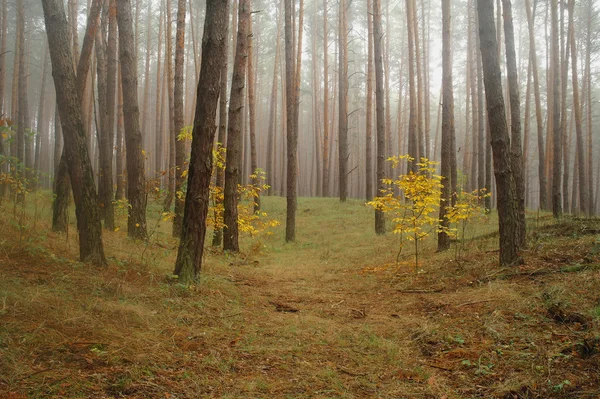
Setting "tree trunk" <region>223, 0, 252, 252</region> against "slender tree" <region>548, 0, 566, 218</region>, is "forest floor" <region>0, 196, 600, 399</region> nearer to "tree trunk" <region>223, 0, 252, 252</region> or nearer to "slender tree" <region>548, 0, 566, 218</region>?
"tree trunk" <region>223, 0, 252, 252</region>

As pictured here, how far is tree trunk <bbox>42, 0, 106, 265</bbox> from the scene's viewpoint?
18.4ft

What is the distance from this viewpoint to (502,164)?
21.8 ft

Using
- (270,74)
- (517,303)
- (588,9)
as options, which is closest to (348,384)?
(517,303)

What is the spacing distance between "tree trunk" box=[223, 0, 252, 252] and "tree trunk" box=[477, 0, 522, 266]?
19.4ft

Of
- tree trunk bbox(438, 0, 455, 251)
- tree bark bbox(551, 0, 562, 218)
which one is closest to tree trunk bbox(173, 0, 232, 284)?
tree trunk bbox(438, 0, 455, 251)

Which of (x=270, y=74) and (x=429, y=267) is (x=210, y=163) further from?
(x=270, y=74)

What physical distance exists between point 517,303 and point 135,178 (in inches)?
335

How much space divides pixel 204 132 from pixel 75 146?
1.89m

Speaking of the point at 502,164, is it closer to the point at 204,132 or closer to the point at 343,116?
the point at 204,132

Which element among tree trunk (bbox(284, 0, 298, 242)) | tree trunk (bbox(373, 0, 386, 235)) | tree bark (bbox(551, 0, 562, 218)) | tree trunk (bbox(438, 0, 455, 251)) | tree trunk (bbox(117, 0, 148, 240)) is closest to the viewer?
tree trunk (bbox(117, 0, 148, 240))

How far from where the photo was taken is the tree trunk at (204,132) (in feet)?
18.3

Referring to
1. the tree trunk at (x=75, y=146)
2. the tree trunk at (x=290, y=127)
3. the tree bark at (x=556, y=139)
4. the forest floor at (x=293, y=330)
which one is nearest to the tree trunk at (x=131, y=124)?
the forest floor at (x=293, y=330)

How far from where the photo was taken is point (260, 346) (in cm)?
405

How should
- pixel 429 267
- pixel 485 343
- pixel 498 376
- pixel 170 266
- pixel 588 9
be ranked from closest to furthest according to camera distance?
1. pixel 498 376
2. pixel 485 343
3. pixel 170 266
4. pixel 429 267
5. pixel 588 9
